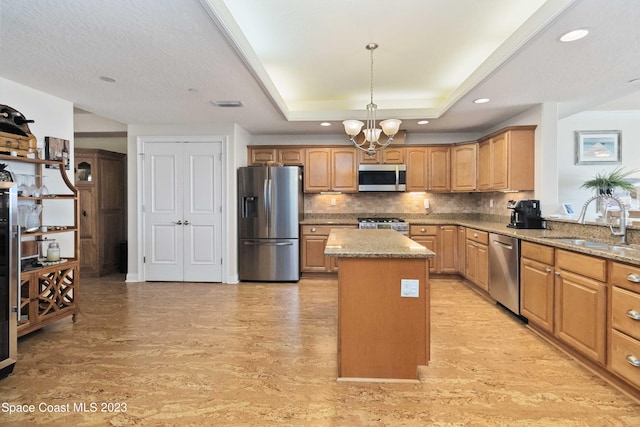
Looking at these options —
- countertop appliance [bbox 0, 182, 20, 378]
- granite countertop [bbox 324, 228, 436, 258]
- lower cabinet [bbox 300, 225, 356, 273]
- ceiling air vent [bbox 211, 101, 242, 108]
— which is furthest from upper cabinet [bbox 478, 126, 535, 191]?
countertop appliance [bbox 0, 182, 20, 378]

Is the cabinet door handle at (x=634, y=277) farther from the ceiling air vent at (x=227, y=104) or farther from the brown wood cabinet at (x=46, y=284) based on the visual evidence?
the brown wood cabinet at (x=46, y=284)

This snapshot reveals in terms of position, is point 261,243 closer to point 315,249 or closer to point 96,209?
point 315,249

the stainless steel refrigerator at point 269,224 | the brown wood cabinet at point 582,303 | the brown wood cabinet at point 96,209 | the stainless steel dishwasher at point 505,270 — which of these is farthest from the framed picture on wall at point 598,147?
the brown wood cabinet at point 96,209

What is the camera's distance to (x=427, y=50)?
10.2 ft

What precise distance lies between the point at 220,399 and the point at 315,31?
2837 mm

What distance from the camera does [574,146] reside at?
17.9 feet

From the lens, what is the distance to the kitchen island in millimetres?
2129

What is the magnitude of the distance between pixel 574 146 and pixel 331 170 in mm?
4142

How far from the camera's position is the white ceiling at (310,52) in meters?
2.03

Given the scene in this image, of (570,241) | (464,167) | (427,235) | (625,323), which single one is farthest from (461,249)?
(625,323)

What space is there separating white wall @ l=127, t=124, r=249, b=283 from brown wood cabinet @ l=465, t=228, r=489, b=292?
3.33 meters

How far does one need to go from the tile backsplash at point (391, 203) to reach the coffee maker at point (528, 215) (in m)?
1.61

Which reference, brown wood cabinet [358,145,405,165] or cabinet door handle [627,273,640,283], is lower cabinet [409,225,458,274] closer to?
brown wood cabinet [358,145,405,165]

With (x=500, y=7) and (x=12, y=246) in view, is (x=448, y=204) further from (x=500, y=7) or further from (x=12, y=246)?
(x=12, y=246)
